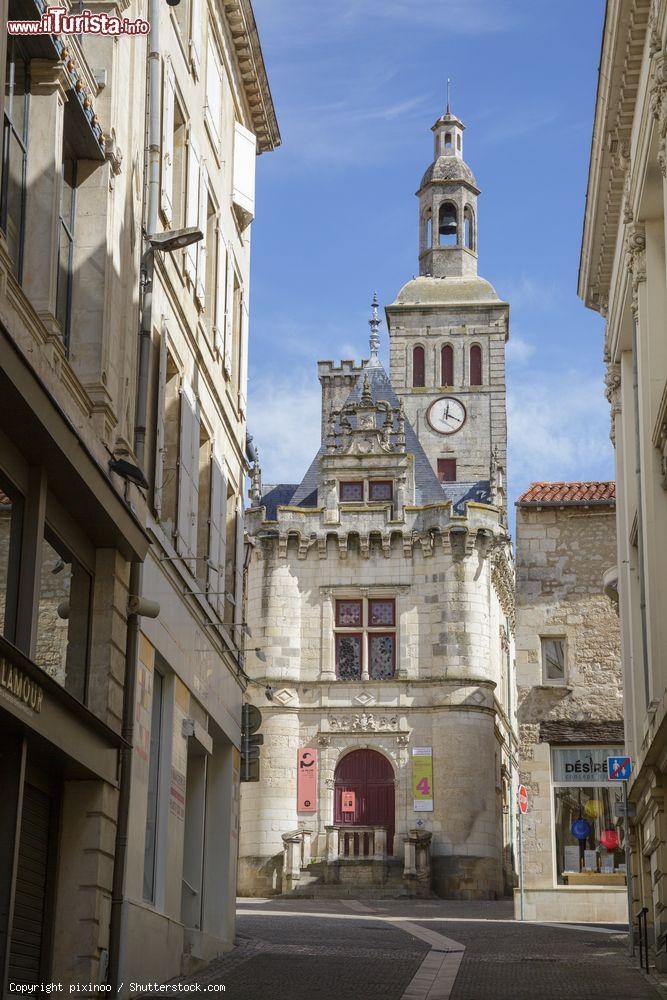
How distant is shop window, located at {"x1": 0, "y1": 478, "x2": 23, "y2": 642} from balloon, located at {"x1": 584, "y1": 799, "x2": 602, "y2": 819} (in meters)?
20.4

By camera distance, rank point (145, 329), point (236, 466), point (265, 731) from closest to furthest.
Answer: point (145, 329) < point (236, 466) < point (265, 731)

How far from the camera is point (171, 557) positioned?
17.0 m

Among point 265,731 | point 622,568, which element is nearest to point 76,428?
point 622,568

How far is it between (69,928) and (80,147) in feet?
23.8

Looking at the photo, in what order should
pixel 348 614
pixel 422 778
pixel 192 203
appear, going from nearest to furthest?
pixel 192 203 → pixel 422 778 → pixel 348 614

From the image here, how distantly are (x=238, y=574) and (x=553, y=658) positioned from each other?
11.4m

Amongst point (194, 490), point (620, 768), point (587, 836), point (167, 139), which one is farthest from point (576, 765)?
point (167, 139)

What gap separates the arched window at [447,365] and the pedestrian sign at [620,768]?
43.5m

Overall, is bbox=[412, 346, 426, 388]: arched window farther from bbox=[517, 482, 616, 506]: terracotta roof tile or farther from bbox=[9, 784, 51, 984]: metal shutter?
bbox=[9, 784, 51, 984]: metal shutter

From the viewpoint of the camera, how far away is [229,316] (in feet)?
74.9

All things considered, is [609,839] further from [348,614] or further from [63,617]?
[348,614]

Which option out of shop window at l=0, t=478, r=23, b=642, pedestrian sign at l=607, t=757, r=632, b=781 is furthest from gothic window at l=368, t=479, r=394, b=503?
shop window at l=0, t=478, r=23, b=642

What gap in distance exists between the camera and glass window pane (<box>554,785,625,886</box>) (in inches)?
1171

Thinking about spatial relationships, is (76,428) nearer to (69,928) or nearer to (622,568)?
(69,928)
